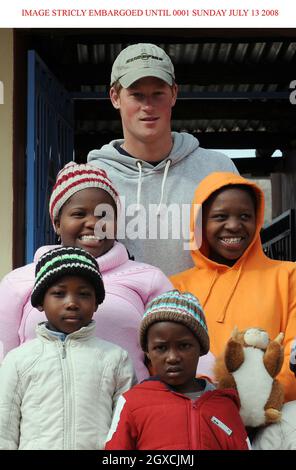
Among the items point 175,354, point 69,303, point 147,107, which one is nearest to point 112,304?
point 69,303

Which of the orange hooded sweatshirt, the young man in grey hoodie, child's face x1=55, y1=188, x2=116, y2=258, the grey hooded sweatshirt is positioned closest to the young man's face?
the young man in grey hoodie

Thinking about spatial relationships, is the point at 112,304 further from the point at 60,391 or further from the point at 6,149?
the point at 6,149

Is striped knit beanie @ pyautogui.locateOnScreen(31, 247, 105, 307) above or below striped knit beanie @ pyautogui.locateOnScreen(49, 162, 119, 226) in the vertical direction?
below

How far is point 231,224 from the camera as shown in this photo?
338cm

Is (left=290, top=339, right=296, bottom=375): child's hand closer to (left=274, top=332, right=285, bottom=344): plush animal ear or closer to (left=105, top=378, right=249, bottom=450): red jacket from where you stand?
(left=274, top=332, right=285, bottom=344): plush animal ear

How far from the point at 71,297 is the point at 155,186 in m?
1.14

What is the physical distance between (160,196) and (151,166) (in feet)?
0.44

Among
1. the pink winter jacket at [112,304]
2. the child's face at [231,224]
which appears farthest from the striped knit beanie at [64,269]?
the child's face at [231,224]

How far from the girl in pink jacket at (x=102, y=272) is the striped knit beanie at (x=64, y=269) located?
0.15 metres

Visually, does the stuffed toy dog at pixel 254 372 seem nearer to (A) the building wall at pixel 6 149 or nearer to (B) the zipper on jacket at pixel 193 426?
(B) the zipper on jacket at pixel 193 426

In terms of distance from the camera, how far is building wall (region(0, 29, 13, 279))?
4.75 meters

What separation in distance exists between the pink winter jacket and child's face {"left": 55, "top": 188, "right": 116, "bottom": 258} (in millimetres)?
49
